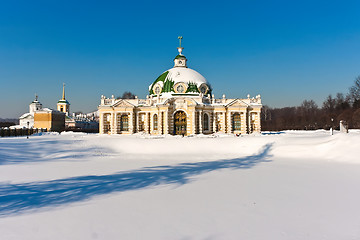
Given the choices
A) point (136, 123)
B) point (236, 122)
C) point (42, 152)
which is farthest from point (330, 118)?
point (42, 152)

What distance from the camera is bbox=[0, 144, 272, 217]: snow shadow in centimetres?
700

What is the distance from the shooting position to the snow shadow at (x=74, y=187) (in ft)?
23.0

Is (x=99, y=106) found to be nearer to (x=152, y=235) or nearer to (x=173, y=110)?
(x=173, y=110)

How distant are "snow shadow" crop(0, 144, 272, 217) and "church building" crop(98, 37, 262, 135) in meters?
26.0

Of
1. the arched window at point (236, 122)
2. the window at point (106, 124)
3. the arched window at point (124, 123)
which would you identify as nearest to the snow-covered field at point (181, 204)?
the arched window at point (236, 122)

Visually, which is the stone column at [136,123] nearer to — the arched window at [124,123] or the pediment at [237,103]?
the arched window at [124,123]

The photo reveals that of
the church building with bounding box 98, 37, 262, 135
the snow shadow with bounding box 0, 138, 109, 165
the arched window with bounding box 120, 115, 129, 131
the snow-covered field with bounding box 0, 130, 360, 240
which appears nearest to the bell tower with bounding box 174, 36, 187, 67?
the church building with bounding box 98, 37, 262, 135

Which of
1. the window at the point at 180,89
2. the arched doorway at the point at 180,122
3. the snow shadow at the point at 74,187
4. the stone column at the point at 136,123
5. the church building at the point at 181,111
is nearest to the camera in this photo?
the snow shadow at the point at 74,187

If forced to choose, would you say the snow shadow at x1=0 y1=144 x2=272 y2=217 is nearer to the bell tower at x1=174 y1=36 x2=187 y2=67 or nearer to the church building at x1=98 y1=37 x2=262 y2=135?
the church building at x1=98 y1=37 x2=262 y2=135

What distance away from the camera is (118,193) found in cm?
812

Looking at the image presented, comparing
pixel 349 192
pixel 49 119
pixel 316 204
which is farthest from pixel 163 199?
pixel 49 119

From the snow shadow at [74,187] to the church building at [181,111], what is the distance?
85.4 ft

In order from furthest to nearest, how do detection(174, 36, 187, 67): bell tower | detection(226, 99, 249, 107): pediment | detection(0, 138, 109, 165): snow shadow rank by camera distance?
detection(174, 36, 187, 67): bell tower → detection(226, 99, 249, 107): pediment → detection(0, 138, 109, 165): snow shadow

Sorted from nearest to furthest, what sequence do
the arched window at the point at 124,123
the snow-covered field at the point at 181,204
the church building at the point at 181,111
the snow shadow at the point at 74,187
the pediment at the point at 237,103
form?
1. the snow-covered field at the point at 181,204
2. the snow shadow at the point at 74,187
3. the church building at the point at 181,111
4. the pediment at the point at 237,103
5. the arched window at the point at 124,123
